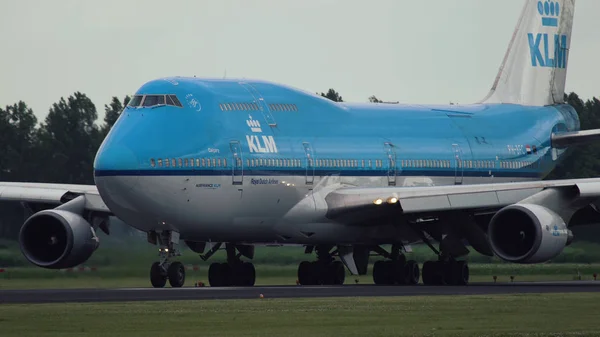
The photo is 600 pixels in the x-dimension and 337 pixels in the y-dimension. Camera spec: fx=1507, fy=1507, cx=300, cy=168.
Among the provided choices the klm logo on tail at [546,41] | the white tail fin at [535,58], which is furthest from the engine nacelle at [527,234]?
the klm logo on tail at [546,41]

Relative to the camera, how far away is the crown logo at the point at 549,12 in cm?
4928

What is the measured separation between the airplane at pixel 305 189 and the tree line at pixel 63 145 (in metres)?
15.3

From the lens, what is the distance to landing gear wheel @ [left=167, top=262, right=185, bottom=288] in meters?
35.5

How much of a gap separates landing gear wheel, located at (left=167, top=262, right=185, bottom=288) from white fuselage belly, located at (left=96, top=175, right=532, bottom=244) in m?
1.21

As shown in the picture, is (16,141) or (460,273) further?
(16,141)

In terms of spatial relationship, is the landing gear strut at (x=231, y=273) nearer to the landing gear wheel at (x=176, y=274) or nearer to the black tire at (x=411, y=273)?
the landing gear wheel at (x=176, y=274)

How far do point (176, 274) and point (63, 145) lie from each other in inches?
1094

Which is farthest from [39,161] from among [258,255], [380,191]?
[380,191]

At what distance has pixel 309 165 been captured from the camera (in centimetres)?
3934

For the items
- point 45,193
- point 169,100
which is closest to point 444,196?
point 169,100

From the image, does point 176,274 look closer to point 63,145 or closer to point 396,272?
point 396,272

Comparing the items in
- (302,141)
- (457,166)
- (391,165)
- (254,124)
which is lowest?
(457,166)

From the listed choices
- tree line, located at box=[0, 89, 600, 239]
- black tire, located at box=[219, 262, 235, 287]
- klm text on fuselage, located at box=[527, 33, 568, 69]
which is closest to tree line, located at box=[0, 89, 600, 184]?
tree line, located at box=[0, 89, 600, 239]

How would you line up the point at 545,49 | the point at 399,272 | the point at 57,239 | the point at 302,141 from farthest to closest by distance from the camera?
1. the point at 545,49
2. the point at 399,272
3. the point at 302,141
4. the point at 57,239
